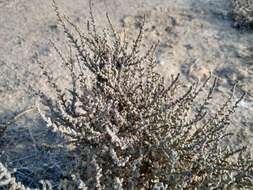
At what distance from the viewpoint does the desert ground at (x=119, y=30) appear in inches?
105

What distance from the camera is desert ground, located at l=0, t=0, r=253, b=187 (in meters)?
2.68

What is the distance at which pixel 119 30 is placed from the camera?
3.79m

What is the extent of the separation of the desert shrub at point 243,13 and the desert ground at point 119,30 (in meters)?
0.06

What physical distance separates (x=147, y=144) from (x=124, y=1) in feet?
7.58

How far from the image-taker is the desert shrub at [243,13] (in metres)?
3.92

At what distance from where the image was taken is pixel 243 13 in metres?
3.94

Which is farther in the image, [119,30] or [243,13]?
[243,13]

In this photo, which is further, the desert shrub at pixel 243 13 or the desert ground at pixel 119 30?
the desert shrub at pixel 243 13

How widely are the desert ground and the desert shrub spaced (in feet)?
0.20

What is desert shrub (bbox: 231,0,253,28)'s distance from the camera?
392 cm

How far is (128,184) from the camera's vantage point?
201 centimetres

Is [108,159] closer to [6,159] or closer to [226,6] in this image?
[6,159]

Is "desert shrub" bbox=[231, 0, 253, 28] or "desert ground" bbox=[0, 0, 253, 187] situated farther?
"desert shrub" bbox=[231, 0, 253, 28]

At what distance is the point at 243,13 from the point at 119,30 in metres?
1.01
